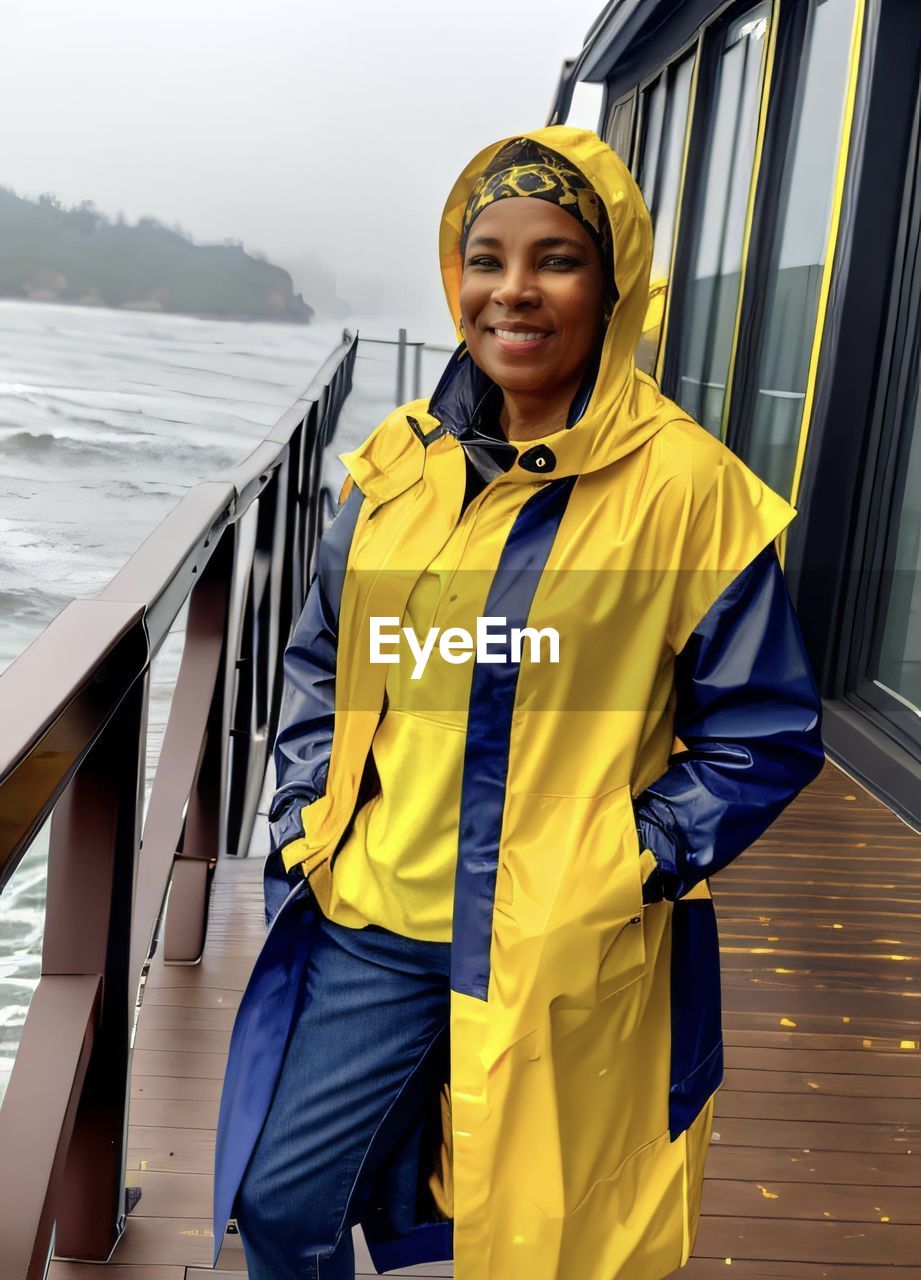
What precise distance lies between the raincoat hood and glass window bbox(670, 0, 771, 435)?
136 inches

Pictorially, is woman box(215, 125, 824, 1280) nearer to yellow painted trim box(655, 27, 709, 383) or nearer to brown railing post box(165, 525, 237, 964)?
brown railing post box(165, 525, 237, 964)

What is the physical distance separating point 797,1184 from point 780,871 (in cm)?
99

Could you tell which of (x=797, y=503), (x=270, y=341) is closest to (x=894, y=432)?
(x=797, y=503)

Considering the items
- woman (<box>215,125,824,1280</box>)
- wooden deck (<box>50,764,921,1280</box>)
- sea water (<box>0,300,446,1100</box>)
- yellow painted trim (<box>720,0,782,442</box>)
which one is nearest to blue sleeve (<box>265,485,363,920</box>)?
woman (<box>215,125,824,1280</box>)

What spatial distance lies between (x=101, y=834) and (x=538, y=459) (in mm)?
522

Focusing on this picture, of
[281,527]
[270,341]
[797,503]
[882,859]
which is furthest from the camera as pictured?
[270,341]

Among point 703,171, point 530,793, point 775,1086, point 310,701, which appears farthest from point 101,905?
point 703,171

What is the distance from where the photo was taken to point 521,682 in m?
0.86

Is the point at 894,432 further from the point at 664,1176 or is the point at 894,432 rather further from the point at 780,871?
the point at 664,1176

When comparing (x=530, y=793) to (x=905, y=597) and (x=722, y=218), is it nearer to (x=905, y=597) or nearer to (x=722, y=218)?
(x=905, y=597)

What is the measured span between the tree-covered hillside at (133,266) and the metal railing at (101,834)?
4469 centimetres

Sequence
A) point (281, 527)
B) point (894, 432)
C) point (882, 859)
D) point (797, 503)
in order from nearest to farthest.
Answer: point (281, 527) < point (882, 859) < point (894, 432) < point (797, 503)

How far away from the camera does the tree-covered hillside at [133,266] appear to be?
4688cm

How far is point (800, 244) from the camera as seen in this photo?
358 cm
